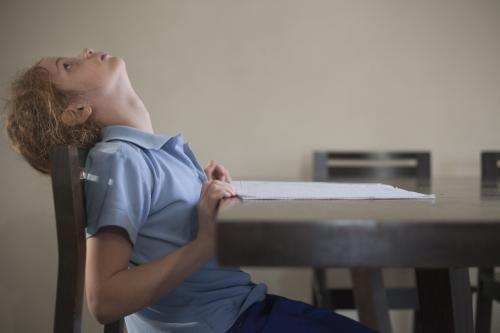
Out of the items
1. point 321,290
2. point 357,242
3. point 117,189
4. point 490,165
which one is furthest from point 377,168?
point 357,242

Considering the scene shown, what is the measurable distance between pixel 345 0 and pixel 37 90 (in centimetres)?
170

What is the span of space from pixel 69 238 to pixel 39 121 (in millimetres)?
312

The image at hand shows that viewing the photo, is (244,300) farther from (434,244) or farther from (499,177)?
(499,177)

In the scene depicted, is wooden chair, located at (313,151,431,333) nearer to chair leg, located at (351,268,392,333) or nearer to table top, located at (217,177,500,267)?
chair leg, located at (351,268,392,333)

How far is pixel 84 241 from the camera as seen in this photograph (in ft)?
2.25

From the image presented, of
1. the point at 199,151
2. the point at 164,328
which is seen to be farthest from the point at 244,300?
the point at 199,151

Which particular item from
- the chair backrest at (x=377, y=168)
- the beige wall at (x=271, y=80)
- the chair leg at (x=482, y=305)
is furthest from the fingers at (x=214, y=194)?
the beige wall at (x=271, y=80)

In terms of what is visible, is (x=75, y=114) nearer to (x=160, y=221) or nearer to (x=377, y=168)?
(x=160, y=221)

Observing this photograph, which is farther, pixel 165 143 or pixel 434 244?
pixel 165 143

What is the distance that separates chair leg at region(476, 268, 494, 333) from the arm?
4.11 ft

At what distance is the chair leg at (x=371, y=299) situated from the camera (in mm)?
1167

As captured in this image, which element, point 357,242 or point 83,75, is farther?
point 83,75

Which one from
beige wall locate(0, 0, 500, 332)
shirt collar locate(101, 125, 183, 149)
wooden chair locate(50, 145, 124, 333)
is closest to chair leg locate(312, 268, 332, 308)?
beige wall locate(0, 0, 500, 332)

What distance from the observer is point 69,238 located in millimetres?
666
